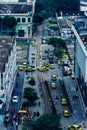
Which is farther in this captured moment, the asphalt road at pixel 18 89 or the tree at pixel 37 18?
the tree at pixel 37 18

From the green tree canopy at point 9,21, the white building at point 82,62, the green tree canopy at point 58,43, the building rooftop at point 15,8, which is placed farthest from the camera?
the building rooftop at point 15,8

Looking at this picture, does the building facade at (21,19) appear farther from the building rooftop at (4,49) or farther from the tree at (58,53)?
the building rooftop at (4,49)

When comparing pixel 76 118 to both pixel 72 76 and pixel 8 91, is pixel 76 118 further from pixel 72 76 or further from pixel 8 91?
pixel 72 76

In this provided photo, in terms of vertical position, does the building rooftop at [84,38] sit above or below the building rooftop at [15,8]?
above

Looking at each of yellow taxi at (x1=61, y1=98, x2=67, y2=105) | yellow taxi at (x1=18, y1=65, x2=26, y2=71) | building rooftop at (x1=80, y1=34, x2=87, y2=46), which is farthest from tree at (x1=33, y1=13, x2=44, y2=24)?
yellow taxi at (x1=61, y1=98, x2=67, y2=105)

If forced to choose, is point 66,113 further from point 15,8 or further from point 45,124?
point 15,8

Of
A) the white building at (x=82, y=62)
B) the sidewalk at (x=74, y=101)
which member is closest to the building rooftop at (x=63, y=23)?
the sidewalk at (x=74, y=101)

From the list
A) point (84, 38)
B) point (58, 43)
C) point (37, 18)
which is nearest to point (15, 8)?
point (37, 18)
